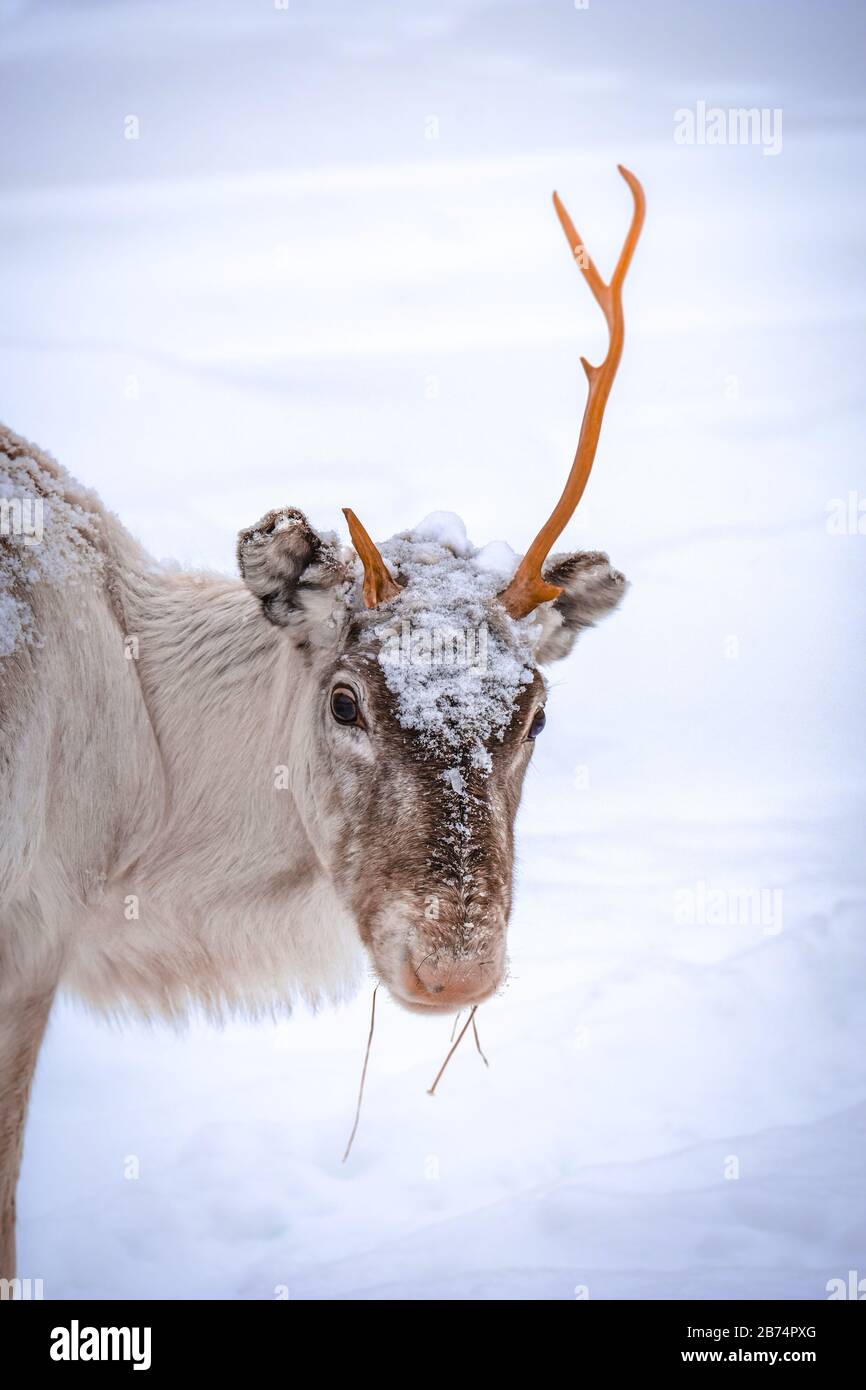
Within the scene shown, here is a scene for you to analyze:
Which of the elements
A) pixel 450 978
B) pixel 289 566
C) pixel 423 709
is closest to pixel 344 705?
pixel 423 709

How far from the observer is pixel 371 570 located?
3625mm

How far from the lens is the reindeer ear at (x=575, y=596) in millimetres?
4125

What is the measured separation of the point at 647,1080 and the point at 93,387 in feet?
19.3

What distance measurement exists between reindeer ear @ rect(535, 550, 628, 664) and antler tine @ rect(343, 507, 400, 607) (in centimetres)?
64

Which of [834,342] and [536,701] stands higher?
[834,342]

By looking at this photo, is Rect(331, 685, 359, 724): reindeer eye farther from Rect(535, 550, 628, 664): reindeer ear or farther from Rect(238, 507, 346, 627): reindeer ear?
Rect(535, 550, 628, 664): reindeer ear

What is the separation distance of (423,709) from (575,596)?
102cm

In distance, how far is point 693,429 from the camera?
894 centimetres

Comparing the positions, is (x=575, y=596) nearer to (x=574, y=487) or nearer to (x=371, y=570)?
(x=574, y=487)

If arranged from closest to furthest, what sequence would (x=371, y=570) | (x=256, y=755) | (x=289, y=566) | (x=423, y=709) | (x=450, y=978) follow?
(x=450, y=978)
(x=423, y=709)
(x=371, y=570)
(x=289, y=566)
(x=256, y=755)

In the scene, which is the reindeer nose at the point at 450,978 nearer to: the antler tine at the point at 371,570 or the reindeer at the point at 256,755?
the reindeer at the point at 256,755

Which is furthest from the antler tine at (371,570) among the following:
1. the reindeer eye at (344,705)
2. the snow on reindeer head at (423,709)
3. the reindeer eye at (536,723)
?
the reindeer eye at (536,723)
